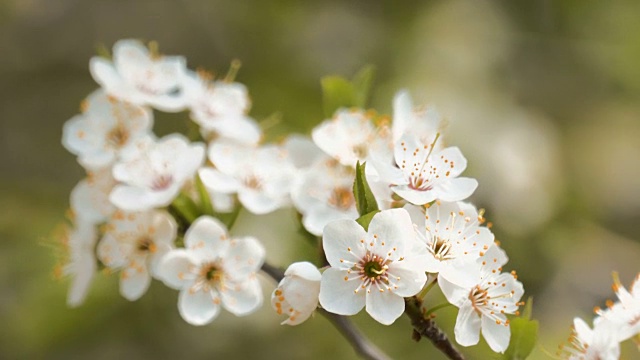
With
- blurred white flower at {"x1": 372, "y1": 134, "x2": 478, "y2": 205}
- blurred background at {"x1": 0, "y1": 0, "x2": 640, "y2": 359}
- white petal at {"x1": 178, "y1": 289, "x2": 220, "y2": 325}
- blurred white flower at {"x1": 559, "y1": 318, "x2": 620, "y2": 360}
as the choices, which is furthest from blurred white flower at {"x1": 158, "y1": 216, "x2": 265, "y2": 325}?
blurred background at {"x1": 0, "y1": 0, "x2": 640, "y2": 359}

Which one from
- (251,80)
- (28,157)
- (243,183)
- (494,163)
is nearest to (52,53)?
(28,157)

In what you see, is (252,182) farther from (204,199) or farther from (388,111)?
(388,111)

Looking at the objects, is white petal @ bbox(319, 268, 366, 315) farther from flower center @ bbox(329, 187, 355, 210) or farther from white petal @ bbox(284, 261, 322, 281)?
flower center @ bbox(329, 187, 355, 210)

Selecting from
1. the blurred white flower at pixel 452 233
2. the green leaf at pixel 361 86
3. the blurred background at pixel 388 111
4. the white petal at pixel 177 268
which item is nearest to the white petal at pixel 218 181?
the white petal at pixel 177 268

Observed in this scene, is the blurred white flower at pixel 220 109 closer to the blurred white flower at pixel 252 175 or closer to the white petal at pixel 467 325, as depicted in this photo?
the blurred white flower at pixel 252 175

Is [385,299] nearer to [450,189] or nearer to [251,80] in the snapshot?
[450,189]

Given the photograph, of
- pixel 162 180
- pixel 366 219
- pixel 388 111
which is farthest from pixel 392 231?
pixel 388 111
